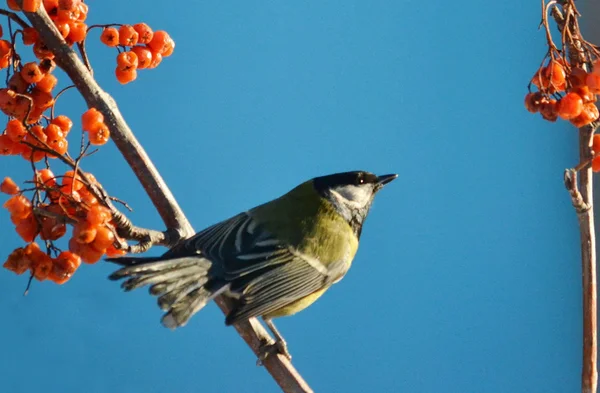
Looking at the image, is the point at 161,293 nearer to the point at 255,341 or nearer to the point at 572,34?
the point at 255,341

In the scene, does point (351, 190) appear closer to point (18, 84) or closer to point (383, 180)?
point (383, 180)

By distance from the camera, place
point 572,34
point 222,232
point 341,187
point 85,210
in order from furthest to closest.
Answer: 1. point 341,187
2. point 222,232
3. point 572,34
4. point 85,210

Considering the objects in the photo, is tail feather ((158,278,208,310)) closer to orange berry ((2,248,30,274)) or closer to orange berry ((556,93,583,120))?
orange berry ((2,248,30,274))

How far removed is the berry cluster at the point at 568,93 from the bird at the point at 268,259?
356 millimetres

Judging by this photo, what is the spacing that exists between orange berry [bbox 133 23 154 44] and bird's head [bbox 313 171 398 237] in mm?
421

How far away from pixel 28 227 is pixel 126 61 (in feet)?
0.67

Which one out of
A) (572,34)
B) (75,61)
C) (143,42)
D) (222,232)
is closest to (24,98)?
(75,61)

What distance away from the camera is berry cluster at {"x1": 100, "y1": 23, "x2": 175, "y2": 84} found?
30.6 inches

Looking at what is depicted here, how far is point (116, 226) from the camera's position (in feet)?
2.30

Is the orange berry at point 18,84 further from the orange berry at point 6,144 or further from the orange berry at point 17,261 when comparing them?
the orange berry at point 17,261

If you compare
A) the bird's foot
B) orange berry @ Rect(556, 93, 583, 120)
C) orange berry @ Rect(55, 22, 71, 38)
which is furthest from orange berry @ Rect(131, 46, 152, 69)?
orange berry @ Rect(556, 93, 583, 120)

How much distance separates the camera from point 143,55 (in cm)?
81

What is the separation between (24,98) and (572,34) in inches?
21.4

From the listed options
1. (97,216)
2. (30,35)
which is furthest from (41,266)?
(30,35)
